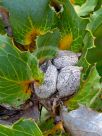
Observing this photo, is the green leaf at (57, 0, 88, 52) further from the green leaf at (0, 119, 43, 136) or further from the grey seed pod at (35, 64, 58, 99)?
the green leaf at (0, 119, 43, 136)

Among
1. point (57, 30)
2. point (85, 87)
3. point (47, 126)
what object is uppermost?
point (57, 30)

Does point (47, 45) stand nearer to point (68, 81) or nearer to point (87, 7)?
point (68, 81)

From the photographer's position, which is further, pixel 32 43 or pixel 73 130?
pixel 32 43

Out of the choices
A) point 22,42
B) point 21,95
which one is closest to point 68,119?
point 21,95

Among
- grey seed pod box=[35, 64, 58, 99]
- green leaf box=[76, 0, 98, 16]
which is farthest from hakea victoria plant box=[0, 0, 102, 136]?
green leaf box=[76, 0, 98, 16]

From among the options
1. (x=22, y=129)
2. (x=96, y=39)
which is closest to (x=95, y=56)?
(x=96, y=39)

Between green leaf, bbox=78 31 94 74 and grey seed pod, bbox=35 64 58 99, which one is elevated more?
green leaf, bbox=78 31 94 74

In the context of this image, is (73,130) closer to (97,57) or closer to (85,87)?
(85,87)
